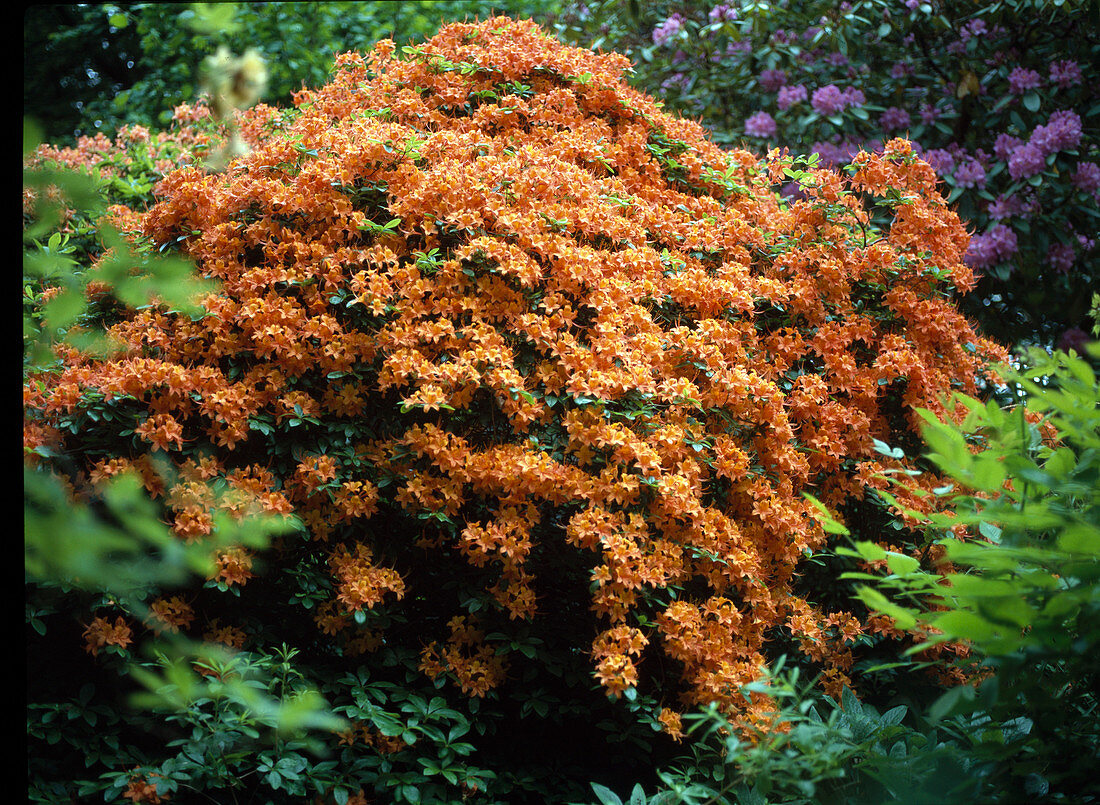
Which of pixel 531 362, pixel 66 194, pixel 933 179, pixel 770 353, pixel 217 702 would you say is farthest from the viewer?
pixel 933 179

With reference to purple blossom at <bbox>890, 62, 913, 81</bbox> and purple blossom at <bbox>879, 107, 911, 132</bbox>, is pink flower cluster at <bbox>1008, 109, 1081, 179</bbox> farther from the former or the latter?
purple blossom at <bbox>890, 62, 913, 81</bbox>

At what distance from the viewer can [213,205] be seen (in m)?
2.49

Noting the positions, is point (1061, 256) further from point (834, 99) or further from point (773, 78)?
point (773, 78)

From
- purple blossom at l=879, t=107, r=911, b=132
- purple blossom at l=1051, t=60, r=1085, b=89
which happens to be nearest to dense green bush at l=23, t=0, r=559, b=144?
purple blossom at l=879, t=107, r=911, b=132

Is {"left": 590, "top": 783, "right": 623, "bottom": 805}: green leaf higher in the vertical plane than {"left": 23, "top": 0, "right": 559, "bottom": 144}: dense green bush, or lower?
lower

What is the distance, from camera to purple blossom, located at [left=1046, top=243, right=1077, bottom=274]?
14.6ft

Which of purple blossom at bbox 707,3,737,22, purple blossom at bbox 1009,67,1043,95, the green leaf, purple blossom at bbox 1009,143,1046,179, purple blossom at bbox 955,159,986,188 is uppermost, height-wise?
purple blossom at bbox 707,3,737,22

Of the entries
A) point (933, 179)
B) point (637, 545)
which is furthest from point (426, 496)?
point (933, 179)

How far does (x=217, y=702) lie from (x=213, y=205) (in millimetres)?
1498

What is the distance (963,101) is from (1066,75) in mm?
503

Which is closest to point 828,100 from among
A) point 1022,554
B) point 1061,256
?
point 1061,256

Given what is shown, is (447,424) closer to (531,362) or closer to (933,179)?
(531,362)

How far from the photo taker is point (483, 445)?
232 cm

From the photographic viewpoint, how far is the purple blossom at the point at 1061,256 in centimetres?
444
